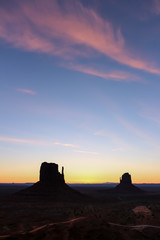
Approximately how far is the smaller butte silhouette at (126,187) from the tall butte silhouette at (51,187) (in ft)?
233

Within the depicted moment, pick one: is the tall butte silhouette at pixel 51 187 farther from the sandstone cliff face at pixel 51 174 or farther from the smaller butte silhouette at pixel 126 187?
the smaller butte silhouette at pixel 126 187

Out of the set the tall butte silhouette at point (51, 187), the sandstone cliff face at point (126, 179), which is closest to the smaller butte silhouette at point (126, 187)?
the sandstone cliff face at point (126, 179)

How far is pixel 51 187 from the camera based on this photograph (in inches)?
3076

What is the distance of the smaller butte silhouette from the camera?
143363mm

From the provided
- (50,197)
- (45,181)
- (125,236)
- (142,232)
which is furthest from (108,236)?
(45,181)

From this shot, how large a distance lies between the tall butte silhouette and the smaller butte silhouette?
71.1 meters

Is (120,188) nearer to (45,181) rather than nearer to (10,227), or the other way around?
(45,181)

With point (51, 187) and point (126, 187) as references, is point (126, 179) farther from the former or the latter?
point (51, 187)

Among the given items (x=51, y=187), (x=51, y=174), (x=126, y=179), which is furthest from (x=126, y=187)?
(x=51, y=187)

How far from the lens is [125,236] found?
69.7ft

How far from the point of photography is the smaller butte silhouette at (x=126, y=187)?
143363 mm

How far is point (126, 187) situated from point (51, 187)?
83892 millimetres

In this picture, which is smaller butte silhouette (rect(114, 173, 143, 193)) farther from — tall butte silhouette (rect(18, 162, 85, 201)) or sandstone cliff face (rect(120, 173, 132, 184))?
tall butte silhouette (rect(18, 162, 85, 201))

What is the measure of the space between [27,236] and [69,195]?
54.9 metres
